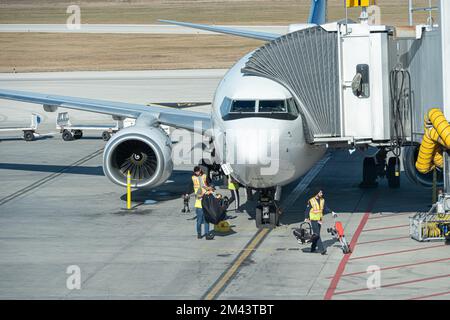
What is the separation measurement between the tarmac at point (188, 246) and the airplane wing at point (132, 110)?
2581 millimetres

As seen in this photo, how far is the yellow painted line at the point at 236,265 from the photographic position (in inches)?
858

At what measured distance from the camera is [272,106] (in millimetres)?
27219

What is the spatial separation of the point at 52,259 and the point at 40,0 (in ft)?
406

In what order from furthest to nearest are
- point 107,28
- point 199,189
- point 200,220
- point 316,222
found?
point 107,28, point 199,189, point 200,220, point 316,222

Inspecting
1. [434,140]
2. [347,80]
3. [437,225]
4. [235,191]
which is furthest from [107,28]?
[437,225]

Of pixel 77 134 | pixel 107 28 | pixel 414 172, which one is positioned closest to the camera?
pixel 414 172

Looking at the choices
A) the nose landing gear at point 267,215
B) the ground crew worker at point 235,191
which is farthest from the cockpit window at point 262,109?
the ground crew worker at point 235,191

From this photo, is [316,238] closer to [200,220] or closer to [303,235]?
[303,235]

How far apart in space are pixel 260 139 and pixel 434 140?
4664 mm

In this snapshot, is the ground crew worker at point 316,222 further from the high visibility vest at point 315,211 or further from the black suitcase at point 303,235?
the black suitcase at point 303,235

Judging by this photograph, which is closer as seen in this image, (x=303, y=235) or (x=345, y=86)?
(x=303, y=235)

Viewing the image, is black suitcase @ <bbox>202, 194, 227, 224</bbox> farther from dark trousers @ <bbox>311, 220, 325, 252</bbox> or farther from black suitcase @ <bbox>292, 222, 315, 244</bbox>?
dark trousers @ <bbox>311, 220, 325, 252</bbox>

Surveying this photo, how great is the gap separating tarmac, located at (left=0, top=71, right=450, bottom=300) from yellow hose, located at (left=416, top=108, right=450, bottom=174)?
205 cm
